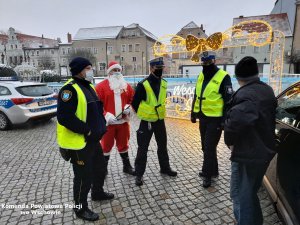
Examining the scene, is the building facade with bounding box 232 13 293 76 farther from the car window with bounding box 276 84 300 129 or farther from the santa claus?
the santa claus

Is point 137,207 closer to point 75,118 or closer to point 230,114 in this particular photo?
point 75,118

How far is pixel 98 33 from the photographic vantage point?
164 ft

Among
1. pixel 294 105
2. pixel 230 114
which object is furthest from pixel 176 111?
pixel 230 114

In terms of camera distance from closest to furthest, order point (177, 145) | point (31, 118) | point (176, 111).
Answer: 1. point (177, 145)
2. point (31, 118)
3. point (176, 111)

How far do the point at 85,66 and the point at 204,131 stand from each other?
1983mm

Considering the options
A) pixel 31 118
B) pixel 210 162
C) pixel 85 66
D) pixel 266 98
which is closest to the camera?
pixel 266 98

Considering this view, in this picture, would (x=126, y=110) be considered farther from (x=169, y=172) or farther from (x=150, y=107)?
(x=169, y=172)

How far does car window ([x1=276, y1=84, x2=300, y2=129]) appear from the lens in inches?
99.4

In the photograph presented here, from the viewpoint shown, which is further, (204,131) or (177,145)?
(177,145)

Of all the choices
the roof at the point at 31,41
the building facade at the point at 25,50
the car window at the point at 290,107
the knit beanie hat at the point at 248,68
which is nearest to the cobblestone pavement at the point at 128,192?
the car window at the point at 290,107

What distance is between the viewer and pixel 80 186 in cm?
275

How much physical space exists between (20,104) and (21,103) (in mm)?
42

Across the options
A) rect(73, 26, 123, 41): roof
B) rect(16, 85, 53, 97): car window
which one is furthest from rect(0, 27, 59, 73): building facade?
rect(16, 85, 53, 97): car window

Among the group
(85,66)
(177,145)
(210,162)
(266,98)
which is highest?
(85,66)
